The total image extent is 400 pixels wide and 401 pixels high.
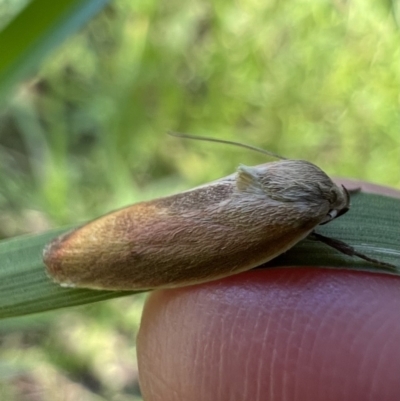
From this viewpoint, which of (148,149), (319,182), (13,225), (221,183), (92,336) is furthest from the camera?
(148,149)

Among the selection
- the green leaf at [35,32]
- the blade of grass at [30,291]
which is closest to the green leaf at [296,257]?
the blade of grass at [30,291]

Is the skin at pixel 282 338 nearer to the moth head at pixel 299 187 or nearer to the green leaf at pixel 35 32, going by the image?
the moth head at pixel 299 187

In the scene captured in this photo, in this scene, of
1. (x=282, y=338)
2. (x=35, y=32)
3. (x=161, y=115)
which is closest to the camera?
(x=282, y=338)

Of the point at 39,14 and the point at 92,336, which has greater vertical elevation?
the point at 39,14

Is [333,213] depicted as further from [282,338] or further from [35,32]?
[35,32]

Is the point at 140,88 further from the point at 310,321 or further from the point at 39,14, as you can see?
the point at 310,321

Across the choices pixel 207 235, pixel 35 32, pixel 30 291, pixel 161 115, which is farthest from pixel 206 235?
pixel 161 115

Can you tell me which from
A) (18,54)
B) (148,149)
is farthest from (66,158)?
(18,54)

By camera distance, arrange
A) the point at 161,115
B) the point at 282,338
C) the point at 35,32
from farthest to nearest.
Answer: the point at 161,115 → the point at 35,32 → the point at 282,338
